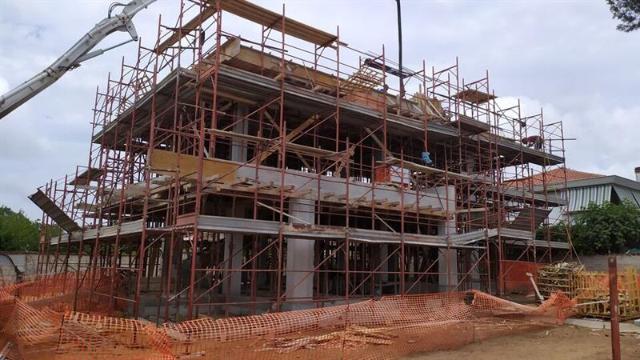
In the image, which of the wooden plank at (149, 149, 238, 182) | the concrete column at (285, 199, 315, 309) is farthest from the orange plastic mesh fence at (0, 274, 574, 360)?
the wooden plank at (149, 149, 238, 182)

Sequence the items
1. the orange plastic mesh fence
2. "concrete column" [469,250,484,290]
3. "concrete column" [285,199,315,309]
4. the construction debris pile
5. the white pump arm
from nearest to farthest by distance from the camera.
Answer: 1. the orange plastic mesh fence
2. "concrete column" [285,199,315,309]
3. the white pump arm
4. the construction debris pile
5. "concrete column" [469,250,484,290]

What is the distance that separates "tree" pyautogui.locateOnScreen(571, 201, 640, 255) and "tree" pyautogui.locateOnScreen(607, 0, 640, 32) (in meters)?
17.0

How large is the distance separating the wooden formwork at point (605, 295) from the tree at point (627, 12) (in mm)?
9205

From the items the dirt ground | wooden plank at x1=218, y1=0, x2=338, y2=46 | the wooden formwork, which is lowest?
the dirt ground

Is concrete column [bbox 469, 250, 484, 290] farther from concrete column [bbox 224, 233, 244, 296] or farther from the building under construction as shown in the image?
concrete column [bbox 224, 233, 244, 296]

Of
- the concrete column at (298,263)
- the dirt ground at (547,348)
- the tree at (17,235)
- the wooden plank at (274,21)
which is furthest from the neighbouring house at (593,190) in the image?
the tree at (17,235)

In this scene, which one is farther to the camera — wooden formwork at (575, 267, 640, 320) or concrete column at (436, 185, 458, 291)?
concrete column at (436, 185, 458, 291)

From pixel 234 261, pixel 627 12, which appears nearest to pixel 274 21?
pixel 234 261

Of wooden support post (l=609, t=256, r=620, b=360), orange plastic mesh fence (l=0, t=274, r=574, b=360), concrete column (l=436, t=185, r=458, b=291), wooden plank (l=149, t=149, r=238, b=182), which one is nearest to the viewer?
wooden support post (l=609, t=256, r=620, b=360)

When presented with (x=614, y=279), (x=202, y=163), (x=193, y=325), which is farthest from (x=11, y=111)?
(x=614, y=279)

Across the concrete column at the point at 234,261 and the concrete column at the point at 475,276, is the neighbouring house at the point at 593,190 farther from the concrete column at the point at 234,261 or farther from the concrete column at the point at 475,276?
the concrete column at the point at 234,261

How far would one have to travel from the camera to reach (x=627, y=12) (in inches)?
434

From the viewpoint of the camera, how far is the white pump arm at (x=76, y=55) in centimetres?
1683

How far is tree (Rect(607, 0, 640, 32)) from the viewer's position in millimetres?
10852
